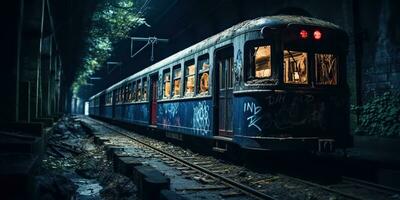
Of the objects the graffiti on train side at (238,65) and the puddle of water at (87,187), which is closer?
the puddle of water at (87,187)

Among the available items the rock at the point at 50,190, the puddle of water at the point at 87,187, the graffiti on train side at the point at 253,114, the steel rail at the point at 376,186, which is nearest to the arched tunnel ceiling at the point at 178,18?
the graffiti on train side at the point at 253,114

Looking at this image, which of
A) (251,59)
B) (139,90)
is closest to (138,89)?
(139,90)

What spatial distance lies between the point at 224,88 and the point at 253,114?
1644 millimetres

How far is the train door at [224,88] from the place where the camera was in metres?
8.59

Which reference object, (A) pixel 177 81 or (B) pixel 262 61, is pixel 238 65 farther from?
(A) pixel 177 81

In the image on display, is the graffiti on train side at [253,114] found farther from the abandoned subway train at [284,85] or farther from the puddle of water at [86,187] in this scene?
the puddle of water at [86,187]

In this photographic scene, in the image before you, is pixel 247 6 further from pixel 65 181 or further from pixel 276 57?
pixel 65 181

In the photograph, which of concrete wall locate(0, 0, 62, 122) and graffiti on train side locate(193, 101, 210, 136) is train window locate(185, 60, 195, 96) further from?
concrete wall locate(0, 0, 62, 122)

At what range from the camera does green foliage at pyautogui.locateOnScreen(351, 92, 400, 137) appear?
993cm

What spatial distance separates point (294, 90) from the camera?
7332 millimetres

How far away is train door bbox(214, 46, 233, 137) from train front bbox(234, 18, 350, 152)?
70 cm

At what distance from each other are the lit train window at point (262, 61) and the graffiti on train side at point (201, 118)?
2.07 m

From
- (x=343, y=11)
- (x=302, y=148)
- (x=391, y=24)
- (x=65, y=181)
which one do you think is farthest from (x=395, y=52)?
(x=65, y=181)

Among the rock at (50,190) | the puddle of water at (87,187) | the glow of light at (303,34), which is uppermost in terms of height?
the glow of light at (303,34)
